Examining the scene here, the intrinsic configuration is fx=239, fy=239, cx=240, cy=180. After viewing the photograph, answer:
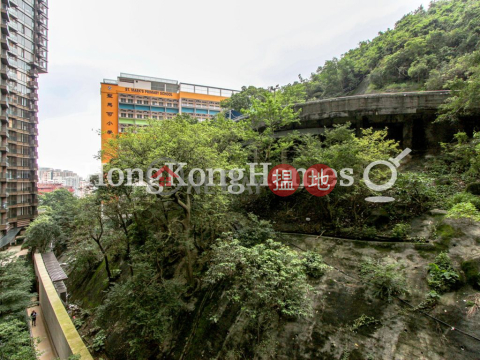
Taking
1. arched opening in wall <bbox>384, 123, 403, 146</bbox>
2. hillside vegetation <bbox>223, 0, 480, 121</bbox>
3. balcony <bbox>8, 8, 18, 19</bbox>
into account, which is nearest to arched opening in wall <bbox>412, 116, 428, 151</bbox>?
arched opening in wall <bbox>384, 123, 403, 146</bbox>

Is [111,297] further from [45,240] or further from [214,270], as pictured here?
[45,240]

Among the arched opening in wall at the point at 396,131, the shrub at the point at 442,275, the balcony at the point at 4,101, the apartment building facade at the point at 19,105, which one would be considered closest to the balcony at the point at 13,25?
the apartment building facade at the point at 19,105

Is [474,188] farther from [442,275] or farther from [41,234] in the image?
[41,234]

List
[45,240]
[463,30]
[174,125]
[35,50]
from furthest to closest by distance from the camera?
[35,50], [463,30], [45,240], [174,125]

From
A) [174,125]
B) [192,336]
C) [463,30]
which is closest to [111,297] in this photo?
[192,336]

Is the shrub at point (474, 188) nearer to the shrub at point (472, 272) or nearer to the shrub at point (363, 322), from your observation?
the shrub at point (472, 272)

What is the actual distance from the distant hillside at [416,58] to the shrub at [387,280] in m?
9.93

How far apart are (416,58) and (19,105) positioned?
3614 cm

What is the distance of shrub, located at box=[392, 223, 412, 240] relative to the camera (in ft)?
22.2

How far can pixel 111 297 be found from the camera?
6.85 metres

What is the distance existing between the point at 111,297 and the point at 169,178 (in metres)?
3.78

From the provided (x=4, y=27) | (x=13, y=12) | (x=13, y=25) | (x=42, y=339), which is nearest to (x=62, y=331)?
(x=42, y=339)

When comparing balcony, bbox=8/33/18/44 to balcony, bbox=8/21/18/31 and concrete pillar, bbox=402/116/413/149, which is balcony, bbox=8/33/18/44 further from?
concrete pillar, bbox=402/116/413/149

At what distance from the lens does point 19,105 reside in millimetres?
23891
